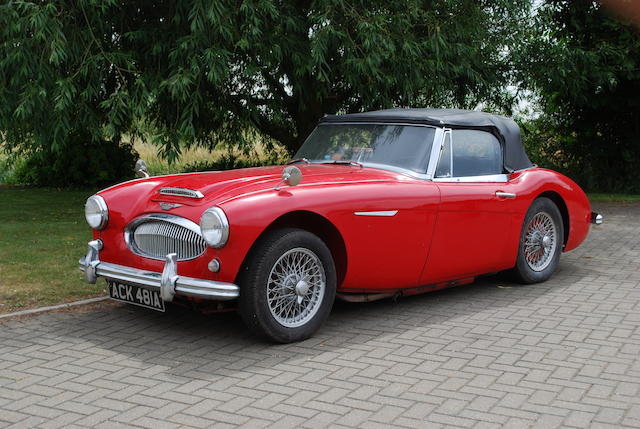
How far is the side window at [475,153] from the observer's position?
22.2 ft

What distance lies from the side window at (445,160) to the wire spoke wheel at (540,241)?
1227 millimetres

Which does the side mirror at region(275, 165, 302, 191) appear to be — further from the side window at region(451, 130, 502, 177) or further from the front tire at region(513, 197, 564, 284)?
the front tire at region(513, 197, 564, 284)

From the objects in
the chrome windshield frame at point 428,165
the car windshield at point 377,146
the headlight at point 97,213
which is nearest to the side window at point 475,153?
the chrome windshield frame at point 428,165

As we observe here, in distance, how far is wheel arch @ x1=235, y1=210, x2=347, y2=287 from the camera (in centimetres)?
548

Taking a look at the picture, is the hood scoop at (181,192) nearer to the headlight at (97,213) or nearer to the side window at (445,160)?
the headlight at (97,213)

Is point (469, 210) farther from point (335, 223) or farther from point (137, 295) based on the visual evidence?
point (137, 295)

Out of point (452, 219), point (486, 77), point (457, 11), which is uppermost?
point (457, 11)

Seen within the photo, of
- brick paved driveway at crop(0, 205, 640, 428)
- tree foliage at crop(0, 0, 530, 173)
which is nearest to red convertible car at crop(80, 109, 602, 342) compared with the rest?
brick paved driveway at crop(0, 205, 640, 428)

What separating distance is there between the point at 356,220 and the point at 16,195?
13.2 metres

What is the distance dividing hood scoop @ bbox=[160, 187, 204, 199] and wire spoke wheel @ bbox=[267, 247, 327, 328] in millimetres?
741

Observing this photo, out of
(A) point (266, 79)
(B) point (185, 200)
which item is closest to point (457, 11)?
(A) point (266, 79)

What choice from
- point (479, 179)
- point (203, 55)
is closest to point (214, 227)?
point (479, 179)

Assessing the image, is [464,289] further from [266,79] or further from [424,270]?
[266,79]

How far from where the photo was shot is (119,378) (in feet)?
15.4
